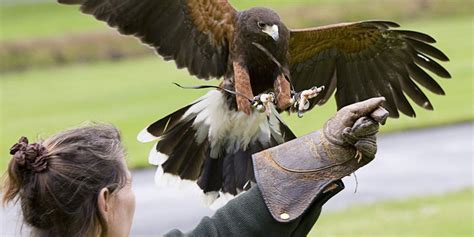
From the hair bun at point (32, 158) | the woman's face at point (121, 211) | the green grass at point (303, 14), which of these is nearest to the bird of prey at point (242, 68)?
the woman's face at point (121, 211)

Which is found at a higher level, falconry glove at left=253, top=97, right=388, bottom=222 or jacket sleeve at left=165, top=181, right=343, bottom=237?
falconry glove at left=253, top=97, right=388, bottom=222

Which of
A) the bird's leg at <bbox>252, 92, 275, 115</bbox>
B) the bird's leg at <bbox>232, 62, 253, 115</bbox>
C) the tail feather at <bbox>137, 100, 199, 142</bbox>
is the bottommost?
the tail feather at <bbox>137, 100, 199, 142</bbox>

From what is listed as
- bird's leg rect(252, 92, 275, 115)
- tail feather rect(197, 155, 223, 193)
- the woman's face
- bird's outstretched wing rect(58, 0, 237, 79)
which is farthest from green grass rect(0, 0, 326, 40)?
the woman's face

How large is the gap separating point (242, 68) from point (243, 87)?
0.41ft

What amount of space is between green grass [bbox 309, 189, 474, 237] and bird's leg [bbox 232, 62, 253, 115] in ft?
10.5

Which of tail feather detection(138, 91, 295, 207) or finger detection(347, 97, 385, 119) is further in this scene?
tail feather detection(138, 91, 295, 207)

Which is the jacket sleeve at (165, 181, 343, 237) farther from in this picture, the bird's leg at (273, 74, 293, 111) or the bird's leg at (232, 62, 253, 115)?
the bird's leg at (232, 62, 253, 115)

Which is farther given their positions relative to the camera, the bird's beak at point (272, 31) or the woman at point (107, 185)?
the bird's beak at point (272, 31)

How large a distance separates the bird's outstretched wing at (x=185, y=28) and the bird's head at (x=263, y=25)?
0.89 ft

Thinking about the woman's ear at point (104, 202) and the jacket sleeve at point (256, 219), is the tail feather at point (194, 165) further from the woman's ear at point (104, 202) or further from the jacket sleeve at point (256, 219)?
the woman's ear at point (104, 202)

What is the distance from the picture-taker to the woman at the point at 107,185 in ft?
8.27

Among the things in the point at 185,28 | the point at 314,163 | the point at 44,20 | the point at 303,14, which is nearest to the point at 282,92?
the point at 185,28

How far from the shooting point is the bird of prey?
4.95m

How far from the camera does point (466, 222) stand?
25.9 feet
